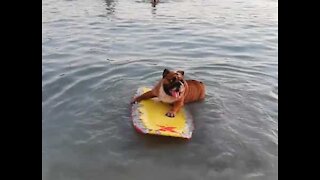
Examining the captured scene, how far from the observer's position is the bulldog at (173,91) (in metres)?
7.25

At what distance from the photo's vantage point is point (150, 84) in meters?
9.12

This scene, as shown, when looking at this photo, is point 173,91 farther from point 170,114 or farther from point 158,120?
point 158,120

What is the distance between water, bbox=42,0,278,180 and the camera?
5.77 m

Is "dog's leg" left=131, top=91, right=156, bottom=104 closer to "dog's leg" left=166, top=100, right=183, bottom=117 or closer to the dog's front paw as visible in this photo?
"dog's leg" left=166, top=100, right=183, bottom=117

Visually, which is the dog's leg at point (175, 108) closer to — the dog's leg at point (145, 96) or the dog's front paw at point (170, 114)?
the dog's front paw at point (170, 114)

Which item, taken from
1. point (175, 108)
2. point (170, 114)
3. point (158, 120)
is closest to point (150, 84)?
point (175, 108)

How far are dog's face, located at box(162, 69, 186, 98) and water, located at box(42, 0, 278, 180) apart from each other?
0.59 metres

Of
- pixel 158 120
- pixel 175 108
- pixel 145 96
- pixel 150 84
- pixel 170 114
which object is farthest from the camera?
pixel 150 84

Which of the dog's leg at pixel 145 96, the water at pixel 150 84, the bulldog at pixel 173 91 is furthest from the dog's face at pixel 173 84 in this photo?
the water at pixel 150 84

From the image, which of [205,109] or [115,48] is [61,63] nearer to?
[115,48]

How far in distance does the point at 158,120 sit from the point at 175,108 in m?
0.54

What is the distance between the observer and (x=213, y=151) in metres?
6.16
